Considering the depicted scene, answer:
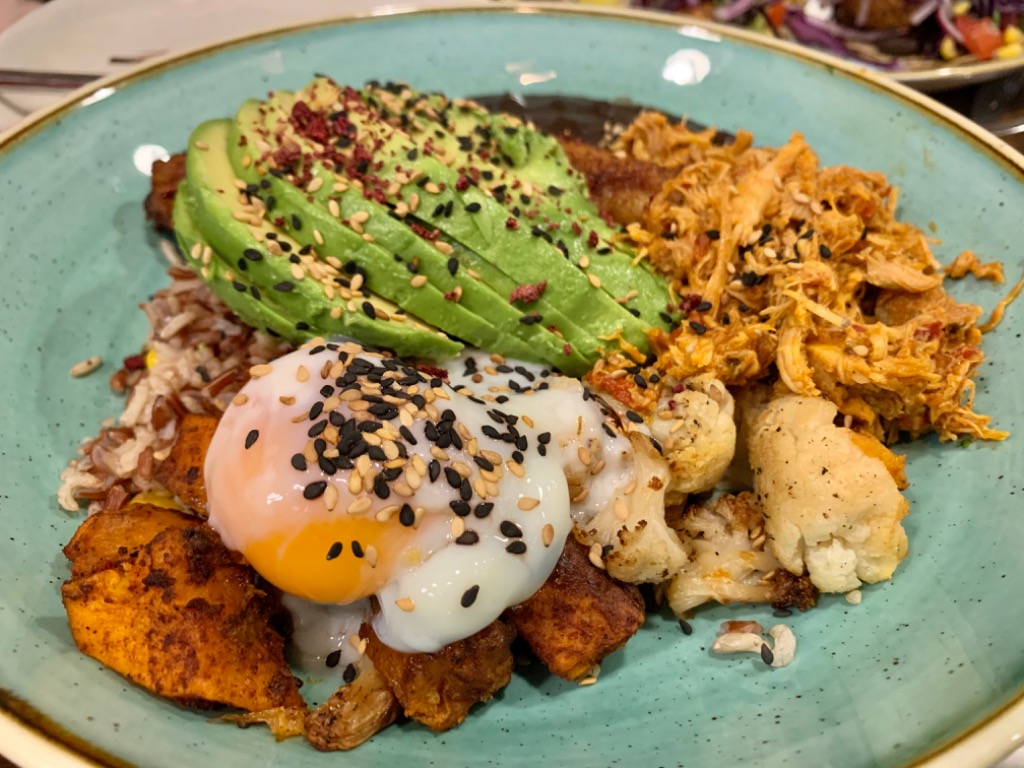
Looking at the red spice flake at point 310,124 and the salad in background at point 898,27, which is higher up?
the red spice flake at point 310,124

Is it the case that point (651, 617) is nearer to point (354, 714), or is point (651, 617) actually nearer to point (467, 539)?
point (467, 539)

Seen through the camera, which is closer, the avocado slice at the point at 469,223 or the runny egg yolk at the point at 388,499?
the runny egg yolk at the point at 388,499

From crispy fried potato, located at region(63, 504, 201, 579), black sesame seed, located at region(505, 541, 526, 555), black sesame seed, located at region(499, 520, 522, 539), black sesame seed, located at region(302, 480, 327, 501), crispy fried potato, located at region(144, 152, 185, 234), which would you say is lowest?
crispy fried potato, located at region(63, 504, 201, 579)

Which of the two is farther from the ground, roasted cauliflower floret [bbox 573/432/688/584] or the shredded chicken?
the shredded chicken

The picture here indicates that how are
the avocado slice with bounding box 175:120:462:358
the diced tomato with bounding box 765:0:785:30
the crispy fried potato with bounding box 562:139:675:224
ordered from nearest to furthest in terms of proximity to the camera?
the avocado slice with bounding box 175:120:462:358
the crispy fried potato with bounding box 562:139:675:224
the diced tomato with bounding box 765:0:785:30

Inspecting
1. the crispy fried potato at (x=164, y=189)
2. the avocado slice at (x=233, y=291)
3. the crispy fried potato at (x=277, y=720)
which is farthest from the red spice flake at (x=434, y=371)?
the crispy fried potato at (x=164, y=189)

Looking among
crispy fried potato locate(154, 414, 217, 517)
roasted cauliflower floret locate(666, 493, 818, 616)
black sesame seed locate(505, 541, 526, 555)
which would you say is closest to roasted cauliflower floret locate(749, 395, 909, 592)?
roasted cauliflower floret locate(666, 493, 818, 616)

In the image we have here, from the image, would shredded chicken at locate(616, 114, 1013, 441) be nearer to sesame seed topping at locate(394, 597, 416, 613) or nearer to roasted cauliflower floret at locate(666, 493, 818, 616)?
roasted cauliflower floret at locate(666, 493, 818, 616)

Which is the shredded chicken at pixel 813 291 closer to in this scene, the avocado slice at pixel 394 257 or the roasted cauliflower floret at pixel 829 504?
the roasted cauliflower floret at pixel 829 504
